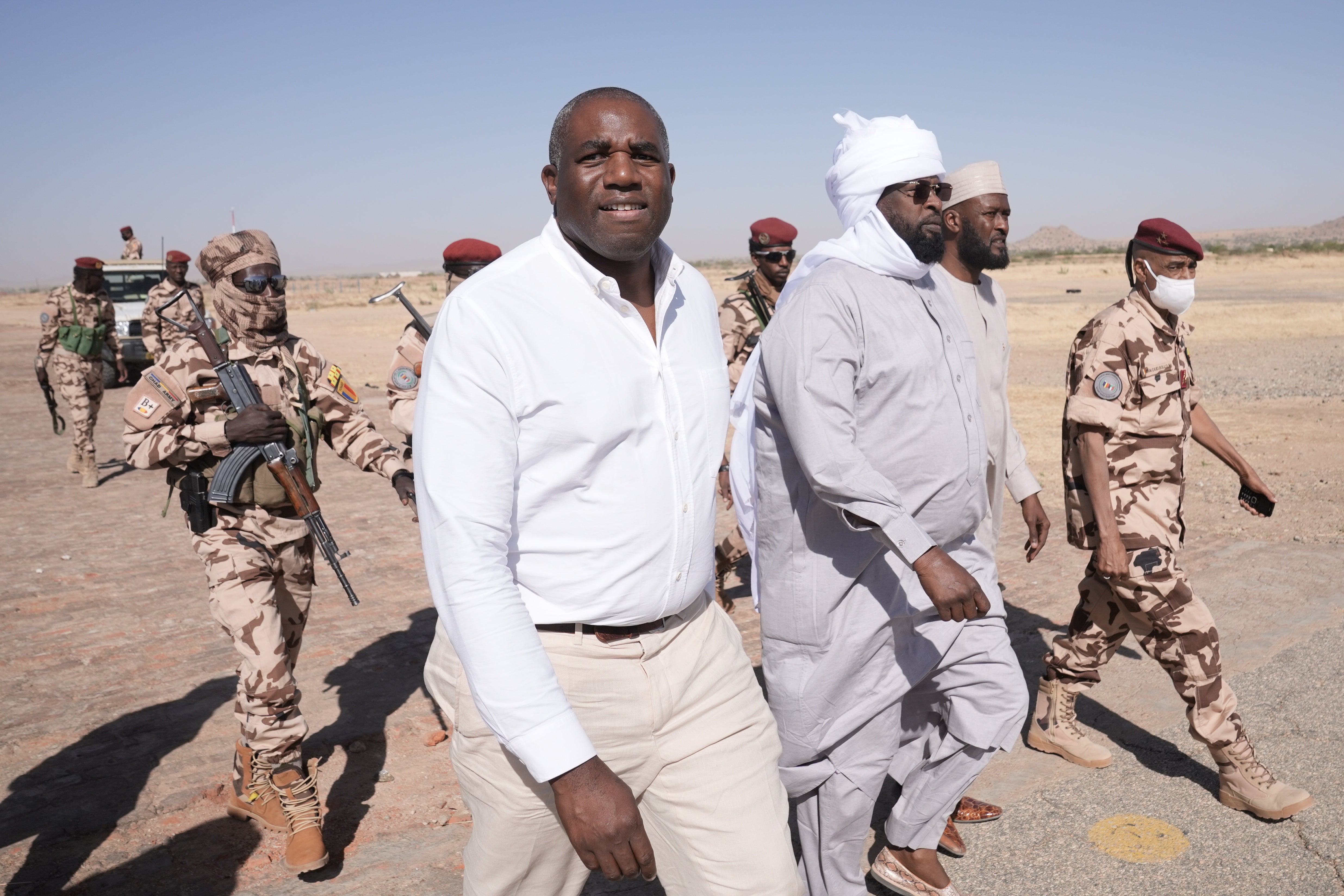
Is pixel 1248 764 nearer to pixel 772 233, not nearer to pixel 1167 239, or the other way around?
pixel 1167 239

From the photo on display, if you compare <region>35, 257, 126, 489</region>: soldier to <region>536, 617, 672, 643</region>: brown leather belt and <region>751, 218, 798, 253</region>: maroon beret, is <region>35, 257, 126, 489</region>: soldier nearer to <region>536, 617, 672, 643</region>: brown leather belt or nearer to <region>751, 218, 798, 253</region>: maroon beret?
<region>751, 218, 798, 253</region>: maroon beret

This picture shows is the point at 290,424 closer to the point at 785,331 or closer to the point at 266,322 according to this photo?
the point at 266,322

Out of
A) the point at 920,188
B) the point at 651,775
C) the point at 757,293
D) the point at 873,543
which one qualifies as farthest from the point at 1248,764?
the point at 757,293

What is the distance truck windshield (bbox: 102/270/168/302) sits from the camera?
21.3m

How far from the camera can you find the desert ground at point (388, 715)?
3.73 m

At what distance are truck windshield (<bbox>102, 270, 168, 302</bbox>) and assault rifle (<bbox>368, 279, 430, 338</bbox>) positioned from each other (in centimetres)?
1798

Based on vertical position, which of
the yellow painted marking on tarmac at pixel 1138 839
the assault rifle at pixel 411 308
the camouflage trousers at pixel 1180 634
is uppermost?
the assault rifle at pixel 411 308

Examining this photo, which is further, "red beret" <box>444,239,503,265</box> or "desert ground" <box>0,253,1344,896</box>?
"red beret" <box>444,239,503,265</box>

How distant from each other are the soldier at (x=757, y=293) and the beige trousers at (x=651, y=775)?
4692mm

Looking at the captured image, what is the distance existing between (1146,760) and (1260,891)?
3.29 feet

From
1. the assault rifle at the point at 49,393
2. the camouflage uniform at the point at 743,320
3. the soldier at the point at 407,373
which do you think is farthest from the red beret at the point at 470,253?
the assault rifle at the point at 49,393

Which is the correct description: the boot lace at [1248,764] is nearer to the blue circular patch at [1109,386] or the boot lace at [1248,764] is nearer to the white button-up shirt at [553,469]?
the blue circular patch at [1109,386]

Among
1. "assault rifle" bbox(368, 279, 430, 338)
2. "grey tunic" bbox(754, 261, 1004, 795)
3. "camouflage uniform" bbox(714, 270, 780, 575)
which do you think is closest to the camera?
"grey tunic" bbox(754, 261, 1004, 795)

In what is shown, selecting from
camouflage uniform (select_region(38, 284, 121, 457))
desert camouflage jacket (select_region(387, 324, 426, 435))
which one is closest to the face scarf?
desert camouflage jacket (select_region(387, 324, 426, 435))
